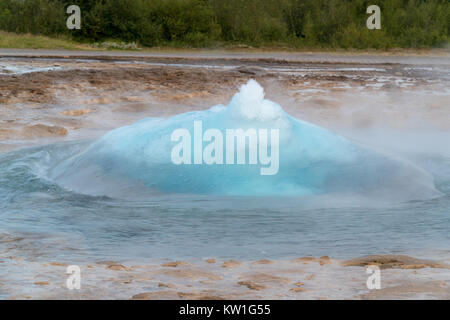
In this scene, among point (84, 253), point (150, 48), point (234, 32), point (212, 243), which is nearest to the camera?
point (84, 253)

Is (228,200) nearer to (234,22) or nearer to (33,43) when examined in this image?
(33,43)

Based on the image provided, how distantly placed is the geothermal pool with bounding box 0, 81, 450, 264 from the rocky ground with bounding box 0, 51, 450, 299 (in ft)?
1.41

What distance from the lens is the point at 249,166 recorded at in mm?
6566

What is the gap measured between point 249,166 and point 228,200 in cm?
53

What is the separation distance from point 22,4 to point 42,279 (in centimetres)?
3019

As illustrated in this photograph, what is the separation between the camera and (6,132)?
32.3 ft

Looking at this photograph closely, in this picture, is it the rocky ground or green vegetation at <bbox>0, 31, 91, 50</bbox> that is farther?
green vegetation at <bbox>0, 31, 91, 50</bbox>

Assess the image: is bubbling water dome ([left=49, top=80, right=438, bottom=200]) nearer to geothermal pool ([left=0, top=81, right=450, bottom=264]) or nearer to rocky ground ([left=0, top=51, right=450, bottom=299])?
geothermal pool ([left=0, top=81, right=450, bottom=264])

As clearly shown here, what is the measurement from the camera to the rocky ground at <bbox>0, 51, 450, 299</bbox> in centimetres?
374

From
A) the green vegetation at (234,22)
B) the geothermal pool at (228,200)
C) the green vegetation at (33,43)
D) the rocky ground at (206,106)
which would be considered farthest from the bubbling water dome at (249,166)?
the green vegetation at (234,22)

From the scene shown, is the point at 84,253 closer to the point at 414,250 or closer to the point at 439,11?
the point at 414,250

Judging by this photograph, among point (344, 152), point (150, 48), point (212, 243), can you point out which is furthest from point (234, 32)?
point (212, 243)

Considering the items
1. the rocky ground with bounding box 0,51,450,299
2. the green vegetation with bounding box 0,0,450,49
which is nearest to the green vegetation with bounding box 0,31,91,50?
the green vegetation with bounding box 0,0,450,49

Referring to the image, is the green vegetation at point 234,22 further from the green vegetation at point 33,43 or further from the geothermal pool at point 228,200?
the geothermal pool at point 228,200
